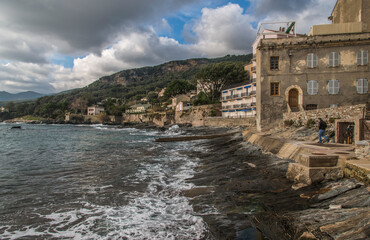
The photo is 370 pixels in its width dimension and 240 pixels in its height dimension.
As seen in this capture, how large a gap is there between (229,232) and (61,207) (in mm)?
5035

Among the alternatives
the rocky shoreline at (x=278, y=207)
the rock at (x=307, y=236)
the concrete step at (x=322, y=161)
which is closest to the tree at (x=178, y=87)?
the rocky shoreline at (x=278, y=207)

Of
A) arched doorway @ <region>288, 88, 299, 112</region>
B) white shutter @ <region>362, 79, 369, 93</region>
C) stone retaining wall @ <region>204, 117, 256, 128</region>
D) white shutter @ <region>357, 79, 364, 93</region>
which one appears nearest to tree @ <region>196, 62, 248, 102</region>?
stone retaining wall @ <region>204, 117, 256, 128</region>

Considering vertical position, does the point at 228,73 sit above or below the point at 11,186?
above

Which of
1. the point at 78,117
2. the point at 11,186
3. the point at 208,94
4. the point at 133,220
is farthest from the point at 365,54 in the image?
the point at 78,117

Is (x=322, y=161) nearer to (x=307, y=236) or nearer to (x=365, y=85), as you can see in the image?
(x=307, y=236)

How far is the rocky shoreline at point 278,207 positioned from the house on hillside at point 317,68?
44.1 ft

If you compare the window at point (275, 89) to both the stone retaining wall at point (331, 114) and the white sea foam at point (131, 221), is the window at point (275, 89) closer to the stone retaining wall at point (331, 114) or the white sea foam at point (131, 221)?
the stone retaining wall at point (331, 114)

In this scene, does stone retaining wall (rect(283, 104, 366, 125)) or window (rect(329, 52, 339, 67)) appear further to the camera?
window (rect(329, 52, 339, 67))

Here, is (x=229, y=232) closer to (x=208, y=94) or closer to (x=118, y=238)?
(x=118, y=238)

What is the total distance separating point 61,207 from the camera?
6.55m

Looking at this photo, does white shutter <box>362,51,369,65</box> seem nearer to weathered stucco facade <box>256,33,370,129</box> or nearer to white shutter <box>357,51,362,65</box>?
weathered stucco facade <box>256,33,370,129</box>

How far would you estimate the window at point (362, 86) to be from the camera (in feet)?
62.7

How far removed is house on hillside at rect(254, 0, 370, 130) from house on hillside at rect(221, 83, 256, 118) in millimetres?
22091

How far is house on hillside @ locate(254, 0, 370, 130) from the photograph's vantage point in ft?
62.9
